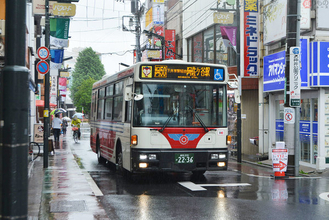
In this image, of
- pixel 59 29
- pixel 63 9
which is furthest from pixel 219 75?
pixel 59 29

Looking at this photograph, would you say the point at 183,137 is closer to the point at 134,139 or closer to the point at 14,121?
the point at 134,139

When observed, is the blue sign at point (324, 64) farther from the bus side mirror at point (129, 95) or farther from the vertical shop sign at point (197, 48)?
the vertical shop sign at point (197, 48)

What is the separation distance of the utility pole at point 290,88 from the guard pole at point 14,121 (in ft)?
38.5

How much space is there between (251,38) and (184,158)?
10.8 m

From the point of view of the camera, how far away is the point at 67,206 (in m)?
9.00

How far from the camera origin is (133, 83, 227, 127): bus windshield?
11.8 meters

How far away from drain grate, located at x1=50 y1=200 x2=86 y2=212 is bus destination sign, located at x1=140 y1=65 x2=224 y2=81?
4.06m

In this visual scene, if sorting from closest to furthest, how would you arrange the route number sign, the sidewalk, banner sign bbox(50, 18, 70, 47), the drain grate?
the sidewalk, the drain grate, the route number sign, banner sign bbox(50, 18, 70, 47)

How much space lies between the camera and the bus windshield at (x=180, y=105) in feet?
38.8

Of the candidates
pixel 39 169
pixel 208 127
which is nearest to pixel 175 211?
pixel 208 127

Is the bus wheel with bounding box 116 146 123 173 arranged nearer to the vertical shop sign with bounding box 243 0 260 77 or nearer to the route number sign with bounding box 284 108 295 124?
the route number sign with bounding box 284 108 295 124

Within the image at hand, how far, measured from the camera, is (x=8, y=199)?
11.9 feet

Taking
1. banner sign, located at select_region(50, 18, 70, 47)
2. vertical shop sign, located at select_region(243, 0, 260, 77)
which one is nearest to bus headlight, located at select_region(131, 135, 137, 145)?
banner sign, located at select_region(50, 18, 70, 47)

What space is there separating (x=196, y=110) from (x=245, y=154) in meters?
11.8
